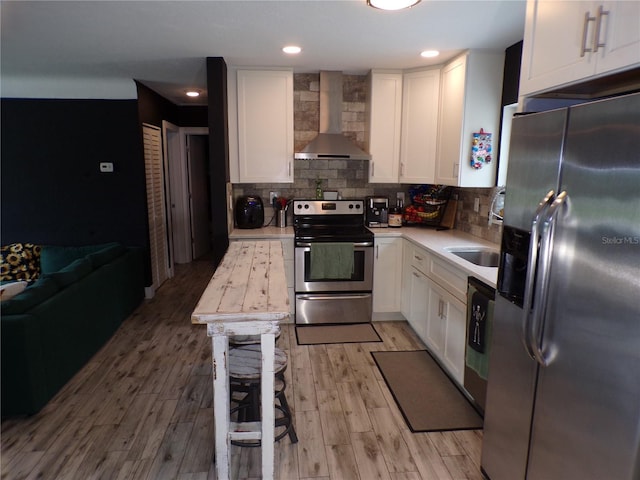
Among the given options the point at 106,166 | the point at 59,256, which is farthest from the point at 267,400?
the point at 106,166

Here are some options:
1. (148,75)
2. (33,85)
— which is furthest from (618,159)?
(33,85)

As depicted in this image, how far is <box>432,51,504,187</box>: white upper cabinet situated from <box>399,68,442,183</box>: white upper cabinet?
28 cm

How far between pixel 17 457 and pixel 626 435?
8.77ft

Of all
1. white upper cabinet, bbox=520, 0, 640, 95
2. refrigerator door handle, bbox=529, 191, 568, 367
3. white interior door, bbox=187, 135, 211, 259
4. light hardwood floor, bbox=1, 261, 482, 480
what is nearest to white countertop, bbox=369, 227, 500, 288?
refrigerator door handle, bbox=529, 191, 568, 367

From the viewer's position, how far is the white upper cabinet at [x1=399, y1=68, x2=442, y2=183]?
12.2ft

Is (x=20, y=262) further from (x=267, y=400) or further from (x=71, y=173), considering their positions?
(x=267, y=400)

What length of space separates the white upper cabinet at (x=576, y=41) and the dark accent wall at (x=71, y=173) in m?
3.92

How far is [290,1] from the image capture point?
221 centimetres

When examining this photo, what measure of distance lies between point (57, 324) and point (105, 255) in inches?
45.7

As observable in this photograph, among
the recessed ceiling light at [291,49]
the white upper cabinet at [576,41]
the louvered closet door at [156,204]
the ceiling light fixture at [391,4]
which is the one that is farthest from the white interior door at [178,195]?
the white upper cabinet at [576,41]

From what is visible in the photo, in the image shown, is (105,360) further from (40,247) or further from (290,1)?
(290,1)

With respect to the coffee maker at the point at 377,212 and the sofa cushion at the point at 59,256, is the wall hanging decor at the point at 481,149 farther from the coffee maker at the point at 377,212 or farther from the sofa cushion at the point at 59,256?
the sofa cushion at the point at 59,256

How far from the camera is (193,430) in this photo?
7.77 ft

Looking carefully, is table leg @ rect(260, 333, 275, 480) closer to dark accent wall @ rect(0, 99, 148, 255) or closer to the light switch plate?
dark accent wall @ rect(0, 99, 148, 255)
